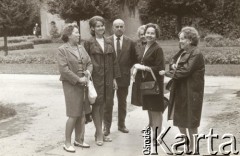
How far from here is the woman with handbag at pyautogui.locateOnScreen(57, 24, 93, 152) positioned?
6.54 meters

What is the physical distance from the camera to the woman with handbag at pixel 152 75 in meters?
6.91

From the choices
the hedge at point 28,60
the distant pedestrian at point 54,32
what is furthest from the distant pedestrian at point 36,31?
the hedge at point 28,60

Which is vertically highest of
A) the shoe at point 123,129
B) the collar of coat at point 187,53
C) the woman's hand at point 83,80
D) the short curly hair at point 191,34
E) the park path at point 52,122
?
the short curly hair at point 191,34

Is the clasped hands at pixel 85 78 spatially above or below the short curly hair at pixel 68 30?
below

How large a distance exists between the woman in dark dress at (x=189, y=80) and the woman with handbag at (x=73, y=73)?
125 centimetres

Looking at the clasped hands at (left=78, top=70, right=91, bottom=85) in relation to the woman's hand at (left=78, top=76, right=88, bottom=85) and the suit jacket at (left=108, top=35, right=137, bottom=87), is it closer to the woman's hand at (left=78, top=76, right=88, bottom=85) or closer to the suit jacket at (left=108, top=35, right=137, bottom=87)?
the woman's hand at (left=78, top=76, right=88, bottom=85)

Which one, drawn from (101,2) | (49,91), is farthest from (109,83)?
(101,2)

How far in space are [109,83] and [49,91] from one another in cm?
618

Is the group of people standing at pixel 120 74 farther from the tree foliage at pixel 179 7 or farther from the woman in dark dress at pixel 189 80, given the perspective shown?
the tree foliage at pixel 179 7

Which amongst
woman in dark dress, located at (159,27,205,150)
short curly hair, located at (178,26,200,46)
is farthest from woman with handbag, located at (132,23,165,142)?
short curly hair, located at (178,26,200,46)

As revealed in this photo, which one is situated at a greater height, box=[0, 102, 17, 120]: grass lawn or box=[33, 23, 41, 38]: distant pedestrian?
box=[33, 23, 41, 38]: distant pedestrian

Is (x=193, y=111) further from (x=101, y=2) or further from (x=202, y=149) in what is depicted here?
(x=101, y=2)

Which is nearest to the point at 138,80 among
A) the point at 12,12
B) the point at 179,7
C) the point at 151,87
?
the point at 151,87

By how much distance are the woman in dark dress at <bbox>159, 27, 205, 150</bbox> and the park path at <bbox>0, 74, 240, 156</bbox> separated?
0.67 m
